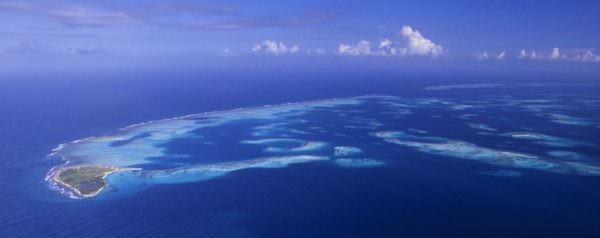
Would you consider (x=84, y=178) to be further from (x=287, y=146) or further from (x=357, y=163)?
(x=357, y=163)

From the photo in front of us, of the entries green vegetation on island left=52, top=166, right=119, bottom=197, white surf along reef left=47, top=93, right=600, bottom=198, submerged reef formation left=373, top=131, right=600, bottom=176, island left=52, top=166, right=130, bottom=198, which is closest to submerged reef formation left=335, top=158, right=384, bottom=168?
white surf along reef left=47, top=93, right=600, bottom=198

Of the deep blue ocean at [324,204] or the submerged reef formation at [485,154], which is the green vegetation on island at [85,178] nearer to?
the deep blue ocean at [324,204]

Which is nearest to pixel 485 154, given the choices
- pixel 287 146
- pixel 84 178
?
pixel 287 146

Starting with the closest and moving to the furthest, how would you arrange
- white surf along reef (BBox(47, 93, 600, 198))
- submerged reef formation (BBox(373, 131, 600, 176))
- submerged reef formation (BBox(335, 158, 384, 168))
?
1. white surf along reef (BBox(47, 93, 600, 198))
2. submerged reef formation (BBox(373, 131, 600, 176))
3. submerged reef formation (BBox(335, 158, 384, 168))

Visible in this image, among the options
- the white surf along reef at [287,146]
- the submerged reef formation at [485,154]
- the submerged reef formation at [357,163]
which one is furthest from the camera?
the submerged reef formation at [357,163]

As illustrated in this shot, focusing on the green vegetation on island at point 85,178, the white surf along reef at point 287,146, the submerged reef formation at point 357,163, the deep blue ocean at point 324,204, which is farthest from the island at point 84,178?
the submerged reef formation at point 357,163

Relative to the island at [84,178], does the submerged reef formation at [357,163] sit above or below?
below

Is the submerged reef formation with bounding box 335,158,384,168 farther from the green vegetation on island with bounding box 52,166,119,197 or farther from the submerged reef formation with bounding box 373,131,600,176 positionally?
the green vegetation on island with bounding box 52,166,119,197

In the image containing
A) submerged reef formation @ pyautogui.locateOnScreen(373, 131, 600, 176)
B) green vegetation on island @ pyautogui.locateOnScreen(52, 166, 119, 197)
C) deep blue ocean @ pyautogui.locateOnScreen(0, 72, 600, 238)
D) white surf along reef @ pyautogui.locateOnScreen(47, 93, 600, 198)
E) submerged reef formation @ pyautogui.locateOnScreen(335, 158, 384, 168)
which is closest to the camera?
deep blue ocean @ pyautogui.locateOnScreen(0, 72, 600, 238)
